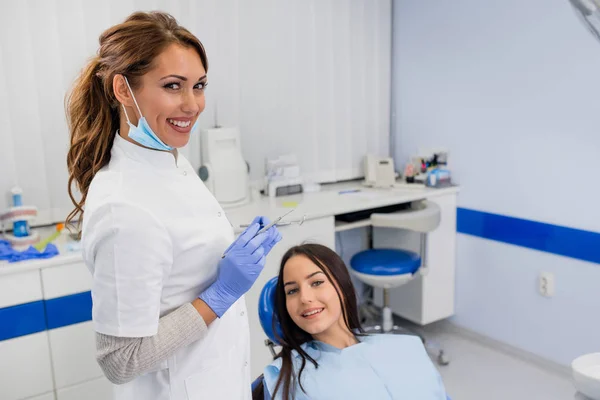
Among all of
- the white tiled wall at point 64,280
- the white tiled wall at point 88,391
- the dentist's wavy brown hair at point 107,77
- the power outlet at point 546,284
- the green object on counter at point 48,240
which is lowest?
the white tiled wall at point 88,391

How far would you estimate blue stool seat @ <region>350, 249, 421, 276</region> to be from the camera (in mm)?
2736

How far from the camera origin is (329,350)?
1585 millimetres

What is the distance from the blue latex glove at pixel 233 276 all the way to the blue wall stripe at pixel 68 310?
1070 mm

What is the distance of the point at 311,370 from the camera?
5.02ft

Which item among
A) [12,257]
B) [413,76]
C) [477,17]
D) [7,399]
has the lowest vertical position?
[7,399]

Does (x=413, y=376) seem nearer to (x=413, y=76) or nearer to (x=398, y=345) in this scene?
(x=398, y=345)

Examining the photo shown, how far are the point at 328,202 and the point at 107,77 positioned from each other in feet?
5.87

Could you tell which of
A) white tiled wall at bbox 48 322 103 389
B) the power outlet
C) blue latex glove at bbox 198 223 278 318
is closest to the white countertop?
white tiled wall at bbox 48 322 103 389

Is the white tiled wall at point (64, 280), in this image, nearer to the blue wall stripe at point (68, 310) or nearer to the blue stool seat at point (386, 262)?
the blue wall stripe at point (68, 310)

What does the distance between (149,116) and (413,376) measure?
1.00 m

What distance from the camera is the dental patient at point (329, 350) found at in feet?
4.93

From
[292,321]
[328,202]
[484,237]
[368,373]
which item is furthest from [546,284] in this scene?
→ [292,321]

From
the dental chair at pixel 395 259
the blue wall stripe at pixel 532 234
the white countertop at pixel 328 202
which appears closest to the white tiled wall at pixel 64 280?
the white countertop at pixel 328 202

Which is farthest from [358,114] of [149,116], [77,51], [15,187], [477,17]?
[149,116]
